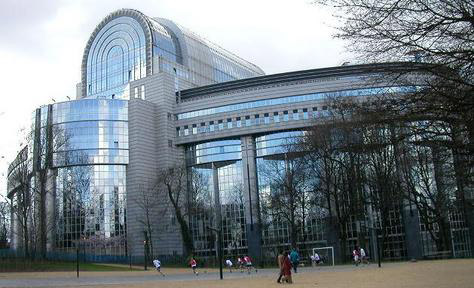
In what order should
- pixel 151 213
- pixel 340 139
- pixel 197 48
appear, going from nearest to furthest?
pixel 340 139
pixel 151 213
pixel 197 48

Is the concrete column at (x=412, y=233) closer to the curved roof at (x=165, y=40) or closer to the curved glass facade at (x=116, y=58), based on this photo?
the curved roof at (x=165, y=40)

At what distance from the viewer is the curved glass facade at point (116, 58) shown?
10731 cm

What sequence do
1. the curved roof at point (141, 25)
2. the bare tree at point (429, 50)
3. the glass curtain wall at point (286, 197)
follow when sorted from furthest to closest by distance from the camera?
the curved roof at point (141, 25), the glass curtain wall at point (286, 197), the bare tree at point (429, 50)

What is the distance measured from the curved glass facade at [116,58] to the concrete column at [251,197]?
87.4 feet

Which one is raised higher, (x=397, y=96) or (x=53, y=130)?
(x=53, y=130)

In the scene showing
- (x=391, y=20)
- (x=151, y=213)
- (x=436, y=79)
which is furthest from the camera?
(x=151, y=213)

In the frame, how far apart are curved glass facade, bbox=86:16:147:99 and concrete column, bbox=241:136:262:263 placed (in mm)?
26644

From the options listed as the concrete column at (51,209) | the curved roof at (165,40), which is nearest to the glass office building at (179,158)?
the concrete column at (51,209)

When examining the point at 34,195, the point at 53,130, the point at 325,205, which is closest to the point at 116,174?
the point at 34,195

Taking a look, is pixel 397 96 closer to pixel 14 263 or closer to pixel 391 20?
pixel 391 20

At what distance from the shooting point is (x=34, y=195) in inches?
3027

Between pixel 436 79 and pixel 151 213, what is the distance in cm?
8137

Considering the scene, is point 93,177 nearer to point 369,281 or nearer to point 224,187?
point 224,187

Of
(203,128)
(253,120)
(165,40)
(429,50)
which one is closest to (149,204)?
(203,128)
